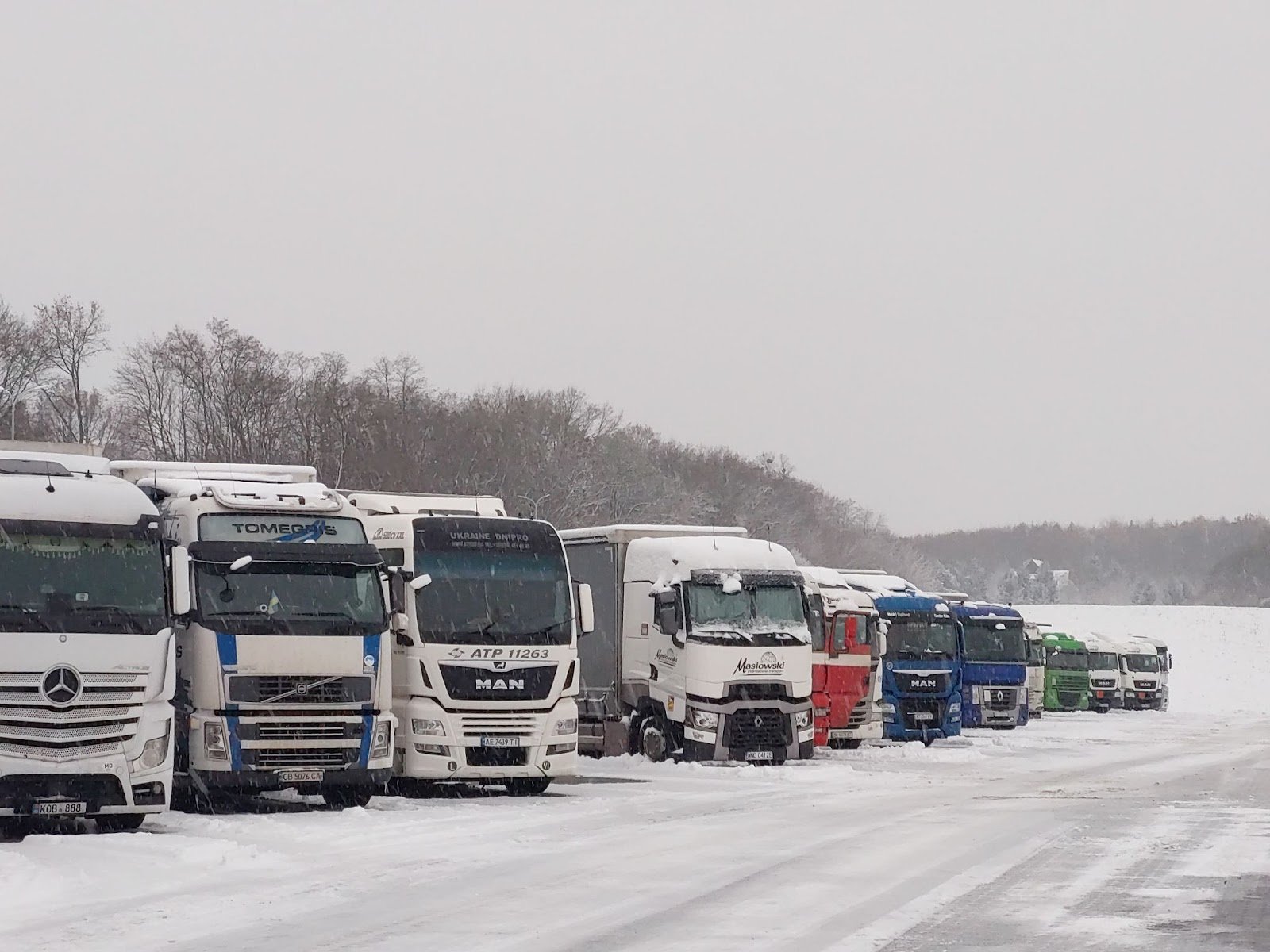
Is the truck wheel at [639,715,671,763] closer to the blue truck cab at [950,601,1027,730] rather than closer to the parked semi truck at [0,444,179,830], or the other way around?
the parked semi truck at [0,444,179,830]

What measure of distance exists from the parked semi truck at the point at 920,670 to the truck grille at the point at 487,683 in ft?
43.6

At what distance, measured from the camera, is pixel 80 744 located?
1466 cm

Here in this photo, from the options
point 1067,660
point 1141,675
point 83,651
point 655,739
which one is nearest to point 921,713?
point 655,739

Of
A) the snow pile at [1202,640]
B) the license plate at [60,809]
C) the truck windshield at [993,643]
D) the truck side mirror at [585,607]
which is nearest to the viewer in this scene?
the license plate at [60,809]

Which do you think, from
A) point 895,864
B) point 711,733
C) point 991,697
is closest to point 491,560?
point 711,733

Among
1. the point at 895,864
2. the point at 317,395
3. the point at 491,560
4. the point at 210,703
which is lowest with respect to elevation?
the point at 895,864

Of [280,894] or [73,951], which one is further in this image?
[280,894]

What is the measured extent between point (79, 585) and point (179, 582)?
2.70 ft

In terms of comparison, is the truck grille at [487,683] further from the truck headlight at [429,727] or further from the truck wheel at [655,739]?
the truck wheel at [655,739]

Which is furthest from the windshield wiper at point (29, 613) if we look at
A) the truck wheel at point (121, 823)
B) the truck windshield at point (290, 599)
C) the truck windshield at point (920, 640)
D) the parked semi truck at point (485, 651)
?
the truck windshield at point (920, 640)

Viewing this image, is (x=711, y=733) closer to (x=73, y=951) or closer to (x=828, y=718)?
(x=828, y=718)

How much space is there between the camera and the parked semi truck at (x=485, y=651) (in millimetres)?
19234

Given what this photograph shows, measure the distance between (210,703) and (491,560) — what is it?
12.8 feet

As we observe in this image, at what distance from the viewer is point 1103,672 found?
2312 inches
